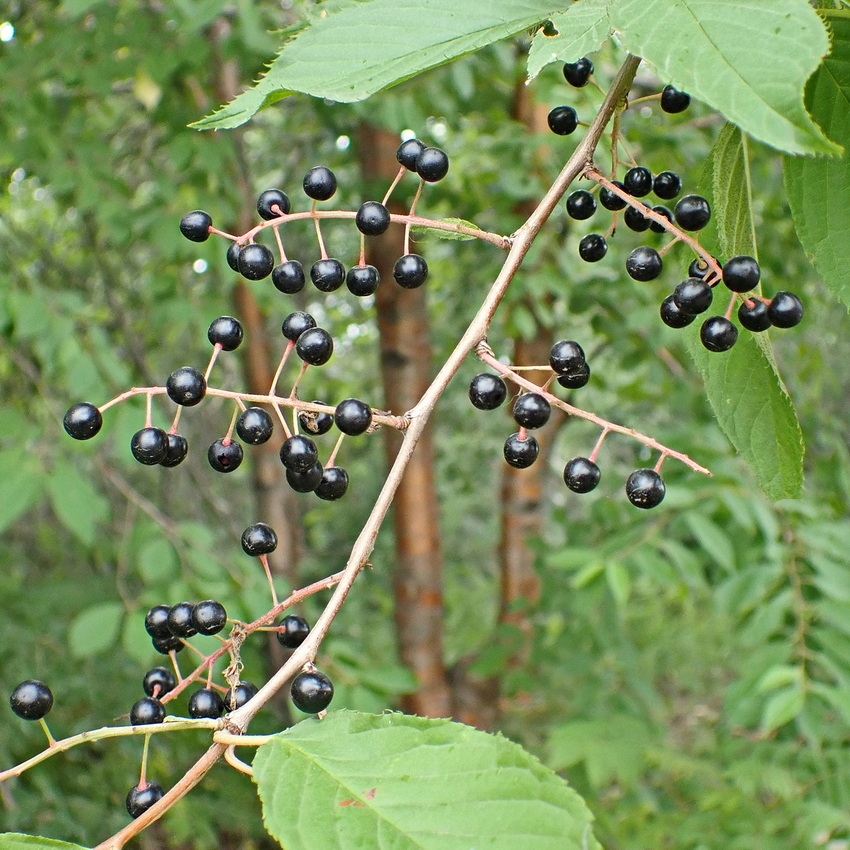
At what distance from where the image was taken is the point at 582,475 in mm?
1015

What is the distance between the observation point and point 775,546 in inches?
107

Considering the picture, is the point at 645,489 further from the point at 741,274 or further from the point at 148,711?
the point at 148,711

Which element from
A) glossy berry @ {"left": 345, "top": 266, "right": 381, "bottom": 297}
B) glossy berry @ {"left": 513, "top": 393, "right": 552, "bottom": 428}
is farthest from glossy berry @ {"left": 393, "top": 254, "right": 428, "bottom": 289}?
glossy berry @ {"left": 513, "top": 393, "right": 552, "bottom": 428}

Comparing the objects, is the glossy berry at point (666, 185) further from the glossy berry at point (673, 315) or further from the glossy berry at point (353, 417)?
the glossy berry at point (353, 417)

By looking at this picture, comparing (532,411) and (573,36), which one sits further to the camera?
(532,411)

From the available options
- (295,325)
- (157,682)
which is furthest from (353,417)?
(157,682)

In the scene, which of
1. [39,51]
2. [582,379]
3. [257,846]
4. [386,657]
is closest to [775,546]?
[582,379]

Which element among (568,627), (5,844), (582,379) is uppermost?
(582,379)

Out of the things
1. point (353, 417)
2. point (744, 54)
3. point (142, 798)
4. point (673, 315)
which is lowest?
point (142, 798)

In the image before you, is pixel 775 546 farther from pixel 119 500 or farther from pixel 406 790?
pixel 119 500

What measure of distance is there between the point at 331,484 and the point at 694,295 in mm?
503

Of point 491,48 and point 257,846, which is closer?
point 491,48

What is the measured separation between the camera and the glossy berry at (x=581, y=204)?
1.19 m

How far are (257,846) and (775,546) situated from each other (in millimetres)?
3291
